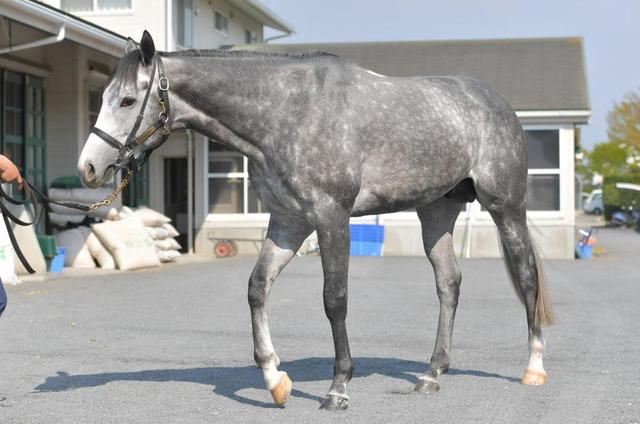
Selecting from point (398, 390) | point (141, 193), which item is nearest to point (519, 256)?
point (398, 390)

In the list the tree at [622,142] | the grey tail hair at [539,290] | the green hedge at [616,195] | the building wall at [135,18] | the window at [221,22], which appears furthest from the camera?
the tree at [622,142]

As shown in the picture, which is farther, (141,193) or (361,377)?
(141,193)

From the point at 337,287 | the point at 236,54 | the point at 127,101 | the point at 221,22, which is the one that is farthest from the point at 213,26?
the point at 337,287

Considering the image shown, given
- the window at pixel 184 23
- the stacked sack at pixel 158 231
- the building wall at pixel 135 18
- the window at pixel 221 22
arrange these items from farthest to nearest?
the window at pixel 221 22
the window at pixel 184 23
the building wall at pixel 135 18
the stacked sack at pixel 158 231

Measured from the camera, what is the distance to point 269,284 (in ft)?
21.1

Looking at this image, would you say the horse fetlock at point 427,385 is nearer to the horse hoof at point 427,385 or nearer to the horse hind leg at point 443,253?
the horse hoof at point 427,385

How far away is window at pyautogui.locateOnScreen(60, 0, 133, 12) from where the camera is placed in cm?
2398

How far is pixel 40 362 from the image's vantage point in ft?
Result: 26.4

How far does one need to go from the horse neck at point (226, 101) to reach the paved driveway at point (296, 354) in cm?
165

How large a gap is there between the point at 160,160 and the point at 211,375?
18.2 m

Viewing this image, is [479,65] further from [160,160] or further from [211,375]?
[211,375]

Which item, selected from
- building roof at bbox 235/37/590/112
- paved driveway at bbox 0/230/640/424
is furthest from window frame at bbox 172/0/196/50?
paved driveway at bbox 0/230/640/424

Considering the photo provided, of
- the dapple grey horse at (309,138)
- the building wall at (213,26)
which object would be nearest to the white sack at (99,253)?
the building wall at (213,26)

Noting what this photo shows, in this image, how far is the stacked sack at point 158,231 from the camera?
20.5 metres
